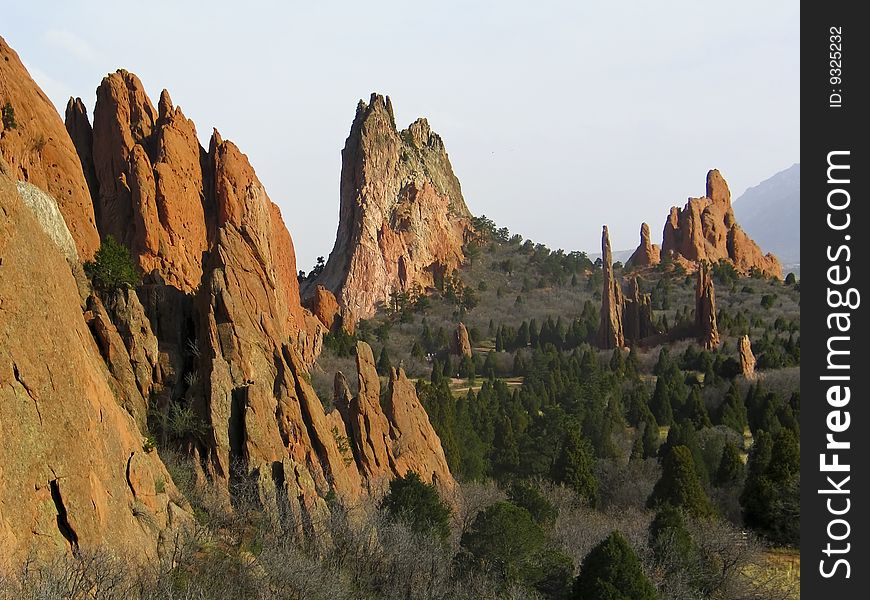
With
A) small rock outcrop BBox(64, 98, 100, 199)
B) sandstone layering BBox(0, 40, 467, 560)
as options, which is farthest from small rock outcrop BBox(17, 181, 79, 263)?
small rock outcrop BBox(64, 98, 100, 199)

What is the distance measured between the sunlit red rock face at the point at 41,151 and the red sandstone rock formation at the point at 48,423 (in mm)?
12395

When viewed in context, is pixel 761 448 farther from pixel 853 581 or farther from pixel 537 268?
pixel 537 268

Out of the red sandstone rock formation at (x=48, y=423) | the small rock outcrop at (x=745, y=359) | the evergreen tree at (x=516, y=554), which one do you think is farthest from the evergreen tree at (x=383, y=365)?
the red sandstone rock formation at (x=48, y=423)

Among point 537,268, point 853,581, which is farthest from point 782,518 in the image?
point 537,268

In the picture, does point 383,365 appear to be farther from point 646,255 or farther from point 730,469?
point 646,255

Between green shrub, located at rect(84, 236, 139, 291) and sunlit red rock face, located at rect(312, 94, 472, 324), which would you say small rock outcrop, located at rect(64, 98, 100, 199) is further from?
sunlit red rock face, located at rect(312, 94, 472, 324)

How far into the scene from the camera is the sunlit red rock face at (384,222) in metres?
112

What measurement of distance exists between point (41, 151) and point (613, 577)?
2454 cm

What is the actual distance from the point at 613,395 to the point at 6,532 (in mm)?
53465

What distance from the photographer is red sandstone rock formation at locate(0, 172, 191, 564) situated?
47.0ft

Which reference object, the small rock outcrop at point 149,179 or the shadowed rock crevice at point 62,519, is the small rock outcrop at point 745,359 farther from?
the shadowed rock crevice at point 62,519

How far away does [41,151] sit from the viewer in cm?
2988

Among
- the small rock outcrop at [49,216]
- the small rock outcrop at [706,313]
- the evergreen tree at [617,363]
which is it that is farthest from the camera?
the small rock outcrop at [706,313]

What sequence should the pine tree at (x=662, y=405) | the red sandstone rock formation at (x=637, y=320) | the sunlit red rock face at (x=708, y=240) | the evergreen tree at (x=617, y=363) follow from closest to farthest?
1. the pine tree at (x=662, y=405)
2. the evergreen tree at (x=617, y=363)
3. the red sandstone rock formation at (x=637, y=320)
4. the sunlit red rock face at (x=708, y=240)
